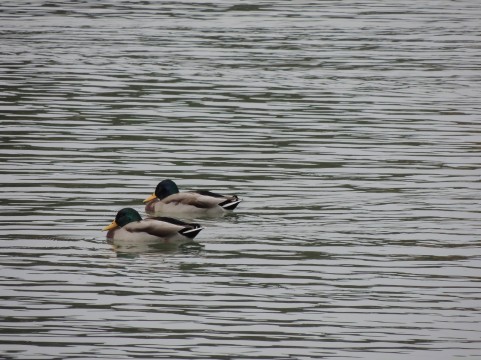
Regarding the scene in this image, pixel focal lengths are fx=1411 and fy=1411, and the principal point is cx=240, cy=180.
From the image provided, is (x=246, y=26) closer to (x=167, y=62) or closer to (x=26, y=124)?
(x=167, y=62)

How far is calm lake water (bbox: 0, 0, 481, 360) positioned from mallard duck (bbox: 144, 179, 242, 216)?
0.25 m

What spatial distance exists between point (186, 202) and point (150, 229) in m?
1.67

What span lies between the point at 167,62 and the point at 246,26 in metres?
9.23

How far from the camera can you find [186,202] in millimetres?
18984

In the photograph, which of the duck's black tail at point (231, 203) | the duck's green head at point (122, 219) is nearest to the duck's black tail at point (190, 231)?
the duck's green head at point (122, 219)

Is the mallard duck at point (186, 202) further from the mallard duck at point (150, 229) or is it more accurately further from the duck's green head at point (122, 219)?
the duck's green head at point (122, 219)

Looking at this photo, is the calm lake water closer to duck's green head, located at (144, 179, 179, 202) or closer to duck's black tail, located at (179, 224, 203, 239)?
duck's black tail, located at (179, 224, 203, 239)

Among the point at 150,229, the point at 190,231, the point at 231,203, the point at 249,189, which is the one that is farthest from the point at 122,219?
the point at 249,189

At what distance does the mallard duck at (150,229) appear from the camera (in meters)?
17.2

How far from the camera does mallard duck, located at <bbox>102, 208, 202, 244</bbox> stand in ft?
56.4

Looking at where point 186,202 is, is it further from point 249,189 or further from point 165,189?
point 249,189

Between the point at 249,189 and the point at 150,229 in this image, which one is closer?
the point at 150,229

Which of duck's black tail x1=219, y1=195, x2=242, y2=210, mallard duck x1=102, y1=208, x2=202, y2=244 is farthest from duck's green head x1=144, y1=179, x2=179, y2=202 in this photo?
mallard duck x1=102, y1=208, x2=202, y2=244

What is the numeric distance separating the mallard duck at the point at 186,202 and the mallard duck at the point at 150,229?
4.21ft
